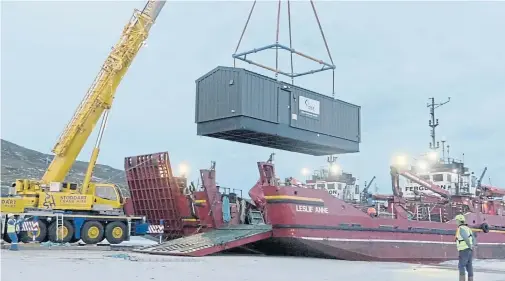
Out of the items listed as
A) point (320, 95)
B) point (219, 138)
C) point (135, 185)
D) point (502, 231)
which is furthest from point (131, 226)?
point (502, 231)

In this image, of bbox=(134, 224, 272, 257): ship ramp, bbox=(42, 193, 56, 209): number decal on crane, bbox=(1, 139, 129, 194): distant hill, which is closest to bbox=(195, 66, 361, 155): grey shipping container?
bbox=(134, 224, 272, 257): ship ramp

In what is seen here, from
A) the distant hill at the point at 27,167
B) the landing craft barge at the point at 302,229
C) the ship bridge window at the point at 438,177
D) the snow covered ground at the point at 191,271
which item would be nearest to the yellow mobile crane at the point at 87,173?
the landing craft barge at the point at 302,229

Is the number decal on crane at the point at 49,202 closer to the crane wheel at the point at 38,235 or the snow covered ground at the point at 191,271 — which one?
the crane wheel at the point at 38,235

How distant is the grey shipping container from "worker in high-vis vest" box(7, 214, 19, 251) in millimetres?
5655

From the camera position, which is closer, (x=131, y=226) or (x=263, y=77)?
(x=263, y=77)

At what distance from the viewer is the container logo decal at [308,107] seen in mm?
15861

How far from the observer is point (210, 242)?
1268 centimetres

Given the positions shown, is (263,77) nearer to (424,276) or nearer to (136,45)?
(136,45)

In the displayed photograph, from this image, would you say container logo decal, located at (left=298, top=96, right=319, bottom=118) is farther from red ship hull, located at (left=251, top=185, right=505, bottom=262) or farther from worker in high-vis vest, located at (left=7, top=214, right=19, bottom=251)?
worker in high-vis vest, located at (left=7, top=214, right=19, bottom=251)

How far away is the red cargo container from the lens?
1631cm

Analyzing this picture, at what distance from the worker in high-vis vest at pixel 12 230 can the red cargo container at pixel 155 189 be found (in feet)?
12.4

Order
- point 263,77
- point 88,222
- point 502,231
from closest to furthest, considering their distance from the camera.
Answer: point 263,77
point 88,222
point 502,231

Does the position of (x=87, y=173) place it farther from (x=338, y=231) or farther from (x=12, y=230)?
(x=338, y=231)

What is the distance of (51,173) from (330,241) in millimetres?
8954
